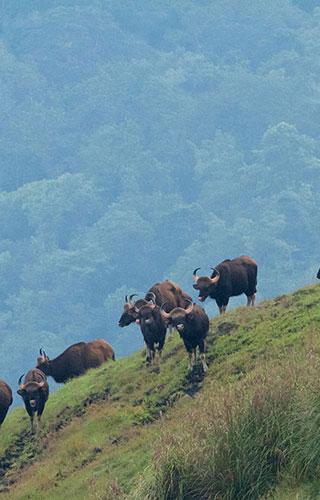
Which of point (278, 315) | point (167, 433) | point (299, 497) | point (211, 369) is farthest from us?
point (278, 315)

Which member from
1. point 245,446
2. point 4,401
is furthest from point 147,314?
point 245,446

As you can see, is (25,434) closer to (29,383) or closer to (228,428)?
(29,383)

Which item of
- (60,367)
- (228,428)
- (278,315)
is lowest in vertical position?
(228,428)

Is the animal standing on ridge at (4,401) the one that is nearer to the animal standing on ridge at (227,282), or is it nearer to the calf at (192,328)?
the calf at (192,328)

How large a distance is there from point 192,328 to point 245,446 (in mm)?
11978

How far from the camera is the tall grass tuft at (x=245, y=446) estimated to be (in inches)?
583

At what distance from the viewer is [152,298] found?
31906 millimetres

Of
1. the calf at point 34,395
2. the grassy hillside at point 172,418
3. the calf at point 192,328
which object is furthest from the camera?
the calf at point 34,395

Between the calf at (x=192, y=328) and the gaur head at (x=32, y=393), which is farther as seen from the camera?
the gaur head at (x=32, y=393)

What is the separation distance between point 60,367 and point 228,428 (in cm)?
2057

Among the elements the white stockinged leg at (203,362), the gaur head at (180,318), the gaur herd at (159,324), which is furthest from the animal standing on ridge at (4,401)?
the white stockinged leg at (203,362)

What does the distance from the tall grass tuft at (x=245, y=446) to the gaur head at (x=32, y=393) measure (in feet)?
44.1

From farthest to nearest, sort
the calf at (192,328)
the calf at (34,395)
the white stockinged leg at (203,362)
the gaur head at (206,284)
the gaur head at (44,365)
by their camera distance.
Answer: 1. the gaur head at (44,365)
2. the gaur head at (206,284)
3. the calf at (34,395)
4. the calf at (192,328)
5. the white stockinged leg at (203,362)

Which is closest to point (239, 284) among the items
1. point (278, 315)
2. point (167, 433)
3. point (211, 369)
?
point (278, 315)
